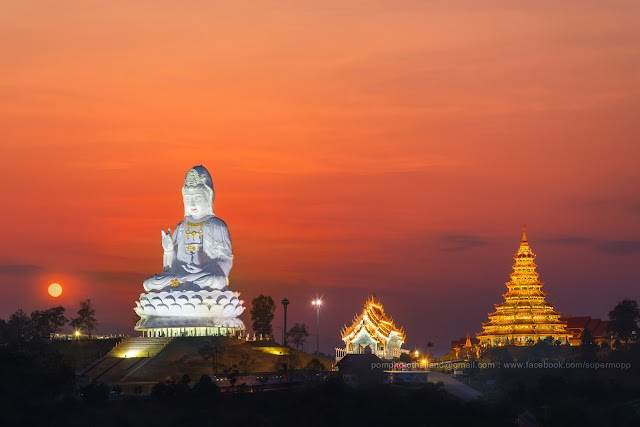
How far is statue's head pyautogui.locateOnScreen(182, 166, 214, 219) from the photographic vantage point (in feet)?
305

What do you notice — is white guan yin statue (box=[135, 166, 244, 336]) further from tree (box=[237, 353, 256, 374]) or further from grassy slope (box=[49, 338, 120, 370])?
tree (box=[237, 353, 256, 374])

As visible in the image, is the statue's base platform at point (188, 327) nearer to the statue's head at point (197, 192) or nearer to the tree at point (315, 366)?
the statue's head at point (197, 192)

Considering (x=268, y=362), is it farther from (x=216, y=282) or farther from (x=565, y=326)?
(x=565, y=326)

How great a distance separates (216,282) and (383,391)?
18.9 metres

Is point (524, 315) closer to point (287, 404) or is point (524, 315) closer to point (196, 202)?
point (196, 202)

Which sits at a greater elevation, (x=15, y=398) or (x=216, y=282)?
(x=216, y=282)

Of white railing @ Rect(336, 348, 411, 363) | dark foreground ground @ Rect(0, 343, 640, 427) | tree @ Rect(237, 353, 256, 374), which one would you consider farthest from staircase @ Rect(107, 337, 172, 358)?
white railing @ Rect(336, 348, 411, 363)

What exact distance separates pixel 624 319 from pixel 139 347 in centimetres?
3054

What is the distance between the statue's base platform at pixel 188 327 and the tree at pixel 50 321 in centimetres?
1022

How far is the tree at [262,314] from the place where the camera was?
330 feet

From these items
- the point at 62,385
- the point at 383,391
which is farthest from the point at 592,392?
the point at 62,385

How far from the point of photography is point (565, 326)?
110m

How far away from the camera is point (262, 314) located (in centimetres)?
10094

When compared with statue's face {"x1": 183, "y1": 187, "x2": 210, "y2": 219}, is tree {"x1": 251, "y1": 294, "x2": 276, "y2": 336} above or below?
below
